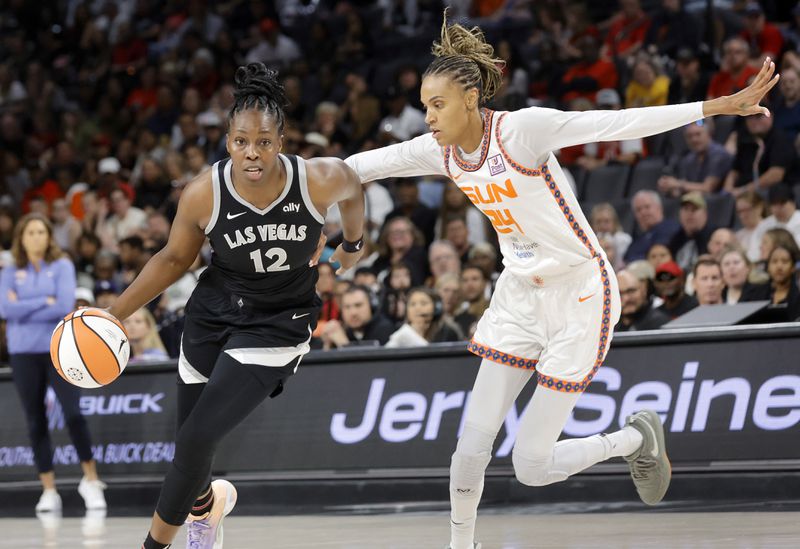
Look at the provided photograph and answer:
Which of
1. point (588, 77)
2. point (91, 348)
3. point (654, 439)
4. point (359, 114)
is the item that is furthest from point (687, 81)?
point (91, 348)

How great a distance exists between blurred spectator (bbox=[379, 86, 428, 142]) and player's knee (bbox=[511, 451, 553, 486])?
8467 millimetres

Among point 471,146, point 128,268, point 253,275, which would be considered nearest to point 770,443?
point 471,146

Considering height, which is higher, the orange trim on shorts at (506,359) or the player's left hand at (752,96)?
the player's left hand at (752,96)

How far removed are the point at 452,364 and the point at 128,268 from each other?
17.2 feet

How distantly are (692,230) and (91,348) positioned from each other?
663 centimetres

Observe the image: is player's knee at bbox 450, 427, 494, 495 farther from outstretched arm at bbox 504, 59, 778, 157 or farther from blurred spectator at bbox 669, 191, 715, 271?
blurred spectator at bbox 669, 191, 715, 271

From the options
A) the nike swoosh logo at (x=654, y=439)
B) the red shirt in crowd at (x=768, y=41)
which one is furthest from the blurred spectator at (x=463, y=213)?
the nike swoosh logo at (x=654, y=439)

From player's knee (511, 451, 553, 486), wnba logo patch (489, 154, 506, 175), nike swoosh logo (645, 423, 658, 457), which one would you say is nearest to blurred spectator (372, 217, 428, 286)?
nike swoosh logo (645, 423, 658, 457)

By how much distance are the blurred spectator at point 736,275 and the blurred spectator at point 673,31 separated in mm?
4655

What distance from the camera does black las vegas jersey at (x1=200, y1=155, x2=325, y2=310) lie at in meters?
5.54

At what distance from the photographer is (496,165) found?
18.6 feet

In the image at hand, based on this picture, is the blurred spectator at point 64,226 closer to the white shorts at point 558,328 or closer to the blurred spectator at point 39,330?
the blurred spectator at point 39,330

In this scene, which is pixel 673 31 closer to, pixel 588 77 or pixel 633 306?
pixel 588 77

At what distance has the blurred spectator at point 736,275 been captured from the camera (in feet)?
31.2
